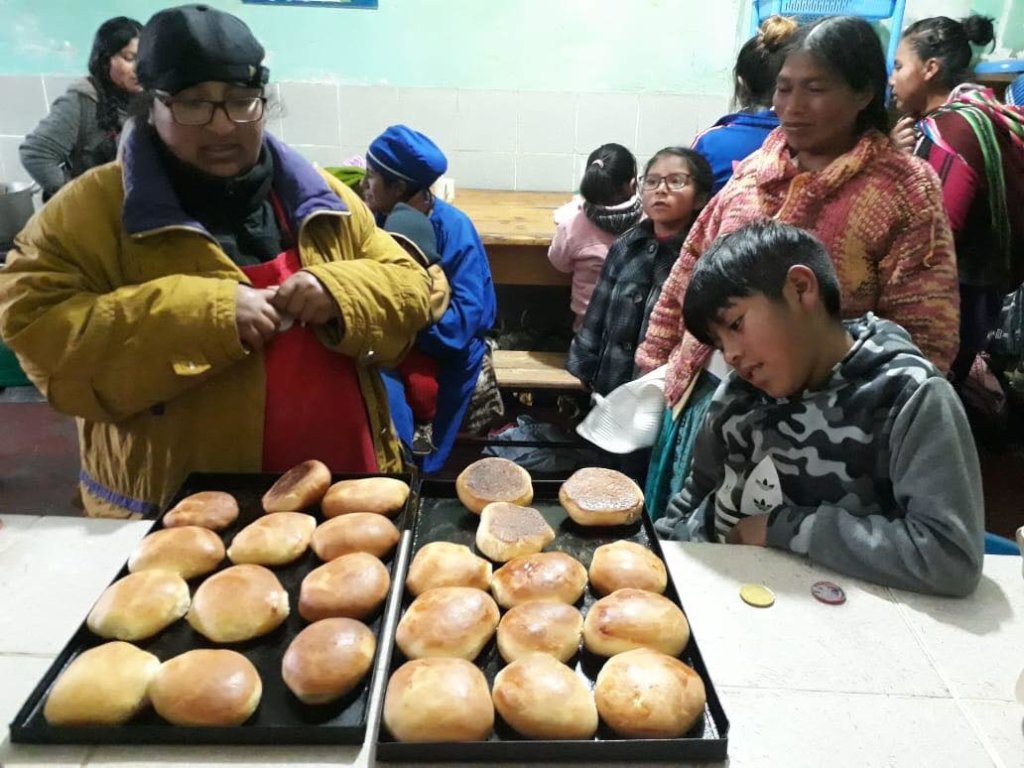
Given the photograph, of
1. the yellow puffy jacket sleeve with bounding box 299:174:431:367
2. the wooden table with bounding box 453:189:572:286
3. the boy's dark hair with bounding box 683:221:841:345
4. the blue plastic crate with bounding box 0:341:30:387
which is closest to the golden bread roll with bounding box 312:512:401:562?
the yellow puffy jacket sleeve with bounding box 299:174:431:367

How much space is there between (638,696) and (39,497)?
3.04 meters

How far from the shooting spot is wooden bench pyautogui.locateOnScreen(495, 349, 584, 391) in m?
3.36

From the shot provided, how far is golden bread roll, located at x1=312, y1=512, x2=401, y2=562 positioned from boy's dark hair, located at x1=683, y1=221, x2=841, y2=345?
64cm

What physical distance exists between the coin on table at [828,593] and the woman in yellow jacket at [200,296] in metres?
0.86

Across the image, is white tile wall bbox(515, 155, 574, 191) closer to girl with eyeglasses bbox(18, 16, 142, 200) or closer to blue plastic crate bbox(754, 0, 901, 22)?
blue plastic crate bbox(754, 0, 901, 22)

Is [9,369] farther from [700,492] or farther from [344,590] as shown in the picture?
[700,492]

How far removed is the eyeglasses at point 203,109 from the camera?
1220mm

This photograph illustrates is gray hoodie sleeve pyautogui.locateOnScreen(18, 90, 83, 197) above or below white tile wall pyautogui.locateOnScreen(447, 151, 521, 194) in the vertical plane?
above

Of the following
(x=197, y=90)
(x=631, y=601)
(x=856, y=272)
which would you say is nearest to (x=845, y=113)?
(x=856, y=272)

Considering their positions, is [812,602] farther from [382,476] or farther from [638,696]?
[382,476]

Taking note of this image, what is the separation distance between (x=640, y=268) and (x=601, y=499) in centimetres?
146

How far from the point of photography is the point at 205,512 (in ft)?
3.83

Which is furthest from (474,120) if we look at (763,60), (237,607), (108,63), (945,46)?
(237,607)

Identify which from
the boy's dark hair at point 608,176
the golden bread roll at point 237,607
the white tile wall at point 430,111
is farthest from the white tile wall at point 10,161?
the golden bread roll at point 237,607
